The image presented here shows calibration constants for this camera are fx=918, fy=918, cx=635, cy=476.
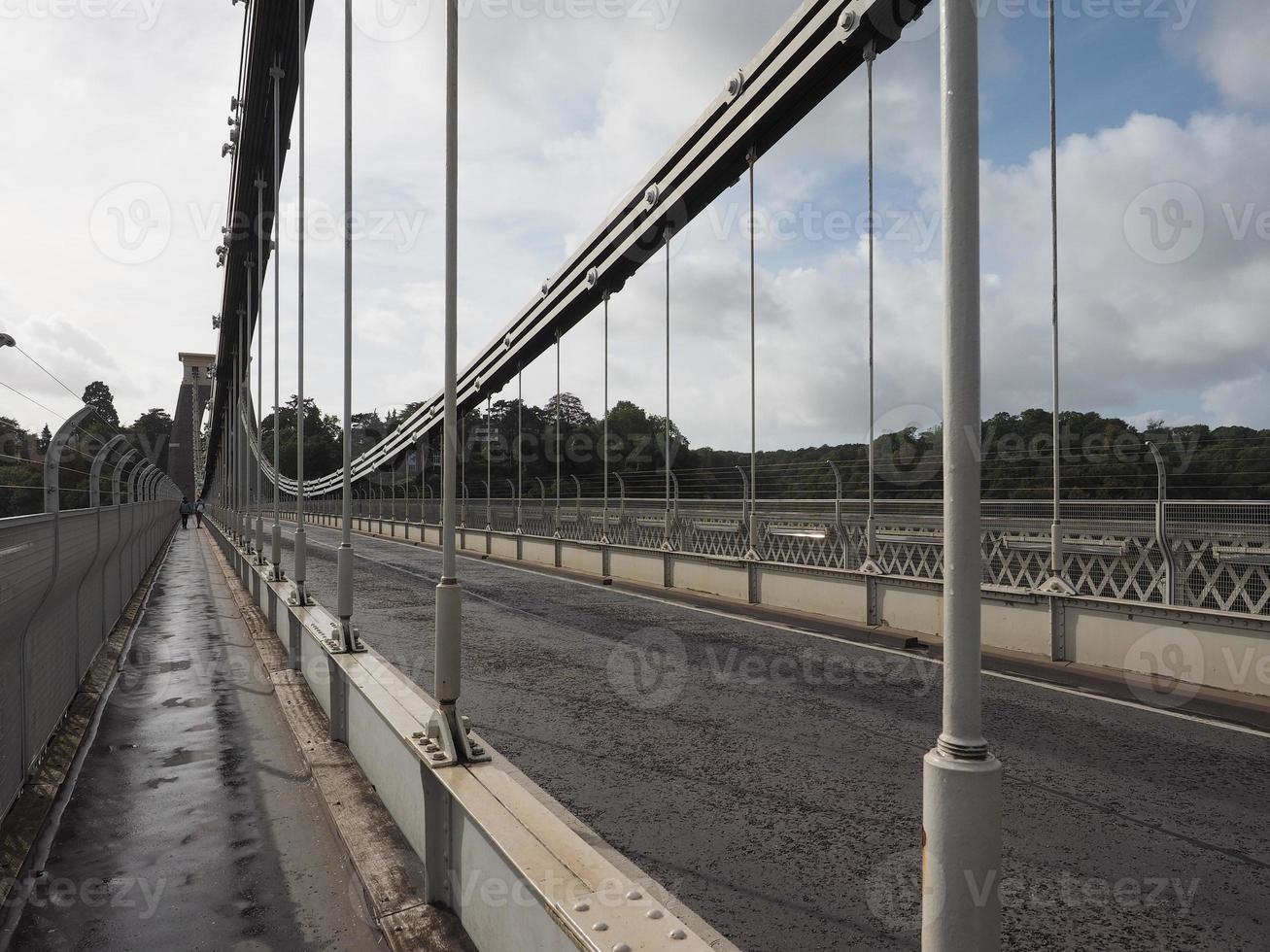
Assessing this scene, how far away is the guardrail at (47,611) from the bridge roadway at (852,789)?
2.49 meters

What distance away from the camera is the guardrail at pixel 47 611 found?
408 cm

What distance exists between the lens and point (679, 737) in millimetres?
5859

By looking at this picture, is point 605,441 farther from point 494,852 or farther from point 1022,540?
point 494,852

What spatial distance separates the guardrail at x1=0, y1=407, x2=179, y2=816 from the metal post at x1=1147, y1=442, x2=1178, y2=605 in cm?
825

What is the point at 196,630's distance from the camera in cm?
1109

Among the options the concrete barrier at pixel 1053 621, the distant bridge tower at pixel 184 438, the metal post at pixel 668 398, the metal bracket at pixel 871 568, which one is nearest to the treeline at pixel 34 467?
the concrete barrier at pixel 1053 621

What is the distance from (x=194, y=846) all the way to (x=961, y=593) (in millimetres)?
3766

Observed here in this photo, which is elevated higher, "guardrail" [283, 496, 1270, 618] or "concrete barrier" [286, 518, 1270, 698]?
"guardrail" [283, 496, 1270, 618]

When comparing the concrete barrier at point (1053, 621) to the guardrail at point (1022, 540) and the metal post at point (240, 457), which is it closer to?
the guardrail at point (1022, 540)

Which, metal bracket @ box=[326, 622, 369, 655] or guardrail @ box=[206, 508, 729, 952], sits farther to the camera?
metal bracket @ box=[326, 622, 369, 655]

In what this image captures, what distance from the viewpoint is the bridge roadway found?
3381mm

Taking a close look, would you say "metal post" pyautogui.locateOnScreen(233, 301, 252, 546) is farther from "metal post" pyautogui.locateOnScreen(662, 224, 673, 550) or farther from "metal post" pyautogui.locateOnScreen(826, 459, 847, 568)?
"metal post" pyautogui.locateOnScreen(826, 459, 847, 568)

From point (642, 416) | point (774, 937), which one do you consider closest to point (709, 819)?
point (774, 937)

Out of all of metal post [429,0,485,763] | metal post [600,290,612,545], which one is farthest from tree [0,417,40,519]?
metal post [600,290,612,545]
